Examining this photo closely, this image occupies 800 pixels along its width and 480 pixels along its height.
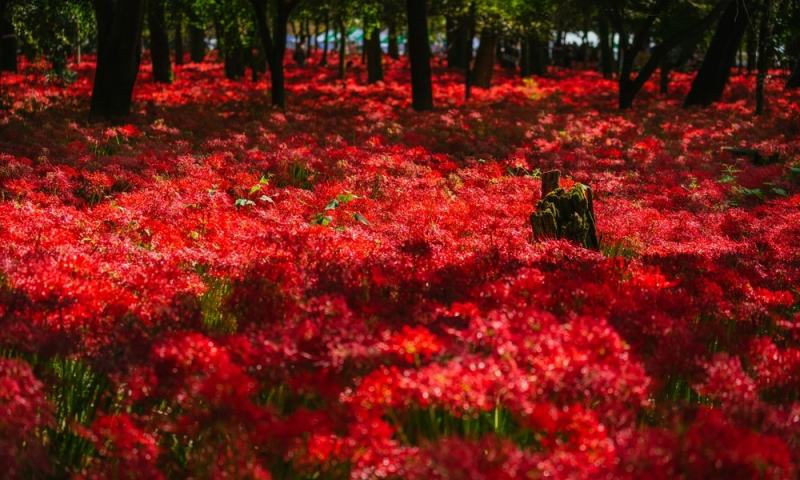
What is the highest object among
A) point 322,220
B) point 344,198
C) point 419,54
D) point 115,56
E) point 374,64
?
point 374,64

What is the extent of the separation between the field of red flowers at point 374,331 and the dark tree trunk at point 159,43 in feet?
38.3

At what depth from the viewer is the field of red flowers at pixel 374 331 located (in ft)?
8.30

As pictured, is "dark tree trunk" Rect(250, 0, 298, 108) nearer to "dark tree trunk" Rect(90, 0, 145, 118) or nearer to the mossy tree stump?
"dark tree trunk" Rect(90, 0, 145, 118)

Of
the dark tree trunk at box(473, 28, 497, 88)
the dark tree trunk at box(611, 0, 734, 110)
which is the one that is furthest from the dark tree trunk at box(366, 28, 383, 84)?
the dark tree trunk at box(611, 0, 734, 110)

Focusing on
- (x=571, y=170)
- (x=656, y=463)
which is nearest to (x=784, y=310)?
(x=656, y=463)

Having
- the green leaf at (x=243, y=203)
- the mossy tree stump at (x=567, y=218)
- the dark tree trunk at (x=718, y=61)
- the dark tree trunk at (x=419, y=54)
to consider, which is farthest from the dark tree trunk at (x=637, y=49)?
the green leaf at (x=243, y=203)

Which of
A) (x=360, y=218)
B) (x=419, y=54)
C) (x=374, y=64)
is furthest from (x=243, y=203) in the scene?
(x=374, y=64)

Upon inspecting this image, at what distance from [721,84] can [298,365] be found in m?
22.0

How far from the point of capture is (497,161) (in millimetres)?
13336

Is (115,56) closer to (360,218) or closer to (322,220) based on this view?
(322,220)

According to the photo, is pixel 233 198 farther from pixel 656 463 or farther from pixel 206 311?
pixel 656 463

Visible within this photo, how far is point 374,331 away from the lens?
3162 mm

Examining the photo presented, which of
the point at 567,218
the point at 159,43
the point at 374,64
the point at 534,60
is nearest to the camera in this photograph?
the point at 567,218

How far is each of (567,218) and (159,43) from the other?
18.5m
